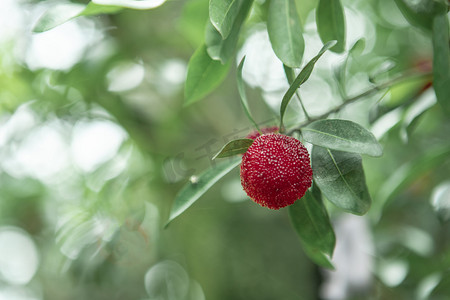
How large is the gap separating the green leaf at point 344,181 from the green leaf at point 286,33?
0.16 m

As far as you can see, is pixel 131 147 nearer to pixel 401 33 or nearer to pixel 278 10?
pixel 278 10

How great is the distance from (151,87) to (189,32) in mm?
679

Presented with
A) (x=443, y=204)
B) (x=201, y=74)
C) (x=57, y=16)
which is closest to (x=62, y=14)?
(x=57, y=16)

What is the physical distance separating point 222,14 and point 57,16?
283mm

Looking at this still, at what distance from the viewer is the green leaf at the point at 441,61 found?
2.30ft

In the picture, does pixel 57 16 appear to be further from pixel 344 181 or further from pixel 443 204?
pixel 443 204

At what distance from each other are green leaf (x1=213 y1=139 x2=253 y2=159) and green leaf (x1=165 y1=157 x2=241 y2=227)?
0.12 feet

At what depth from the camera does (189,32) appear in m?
1.10

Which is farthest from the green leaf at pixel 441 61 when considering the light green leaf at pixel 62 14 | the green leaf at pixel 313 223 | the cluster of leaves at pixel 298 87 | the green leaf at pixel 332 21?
the light green leaf at pixel 62 14

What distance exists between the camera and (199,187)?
73cm

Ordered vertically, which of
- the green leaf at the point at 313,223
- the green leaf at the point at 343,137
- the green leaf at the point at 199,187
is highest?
the green leaf at the point at 343,137

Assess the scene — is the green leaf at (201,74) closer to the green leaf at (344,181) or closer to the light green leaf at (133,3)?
the light green leaf at (133,3)

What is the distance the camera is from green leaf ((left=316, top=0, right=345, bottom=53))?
2.68ft

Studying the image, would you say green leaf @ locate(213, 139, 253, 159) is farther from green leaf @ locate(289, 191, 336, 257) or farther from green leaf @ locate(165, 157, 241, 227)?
green leaf @ locate(289, 191, 336, 257)
